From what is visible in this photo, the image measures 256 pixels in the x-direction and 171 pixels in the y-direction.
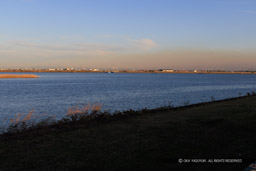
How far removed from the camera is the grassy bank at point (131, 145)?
7.48 m

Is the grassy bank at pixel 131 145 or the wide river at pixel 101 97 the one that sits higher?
the grassy bank at pixel 131 145

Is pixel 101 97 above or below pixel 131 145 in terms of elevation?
below

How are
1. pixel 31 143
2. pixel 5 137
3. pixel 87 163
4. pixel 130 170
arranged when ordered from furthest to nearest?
1. pixel 5 137
2. pixel 31 143
3. pixel 87 163
4. pixel 130 170

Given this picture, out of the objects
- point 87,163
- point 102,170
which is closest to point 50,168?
point 87,163

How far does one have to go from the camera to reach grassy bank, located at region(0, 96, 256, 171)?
294 inches

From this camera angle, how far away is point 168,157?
7.88 m

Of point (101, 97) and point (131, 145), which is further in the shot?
point (101, 97)

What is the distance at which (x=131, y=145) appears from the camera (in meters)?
9.41

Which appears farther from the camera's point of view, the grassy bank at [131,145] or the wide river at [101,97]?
the wide river at [101,97]

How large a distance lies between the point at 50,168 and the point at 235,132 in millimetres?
7861

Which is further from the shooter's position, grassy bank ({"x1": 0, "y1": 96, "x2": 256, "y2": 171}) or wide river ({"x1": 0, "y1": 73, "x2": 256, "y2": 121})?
Answer: wide river ({"x1": 0, "y1": 73, "x2": 256, "y2": 121})

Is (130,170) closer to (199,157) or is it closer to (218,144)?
(199,157)

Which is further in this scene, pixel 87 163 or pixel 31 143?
pixel 31 143

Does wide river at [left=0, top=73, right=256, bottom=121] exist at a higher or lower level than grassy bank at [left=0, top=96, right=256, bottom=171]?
lower
